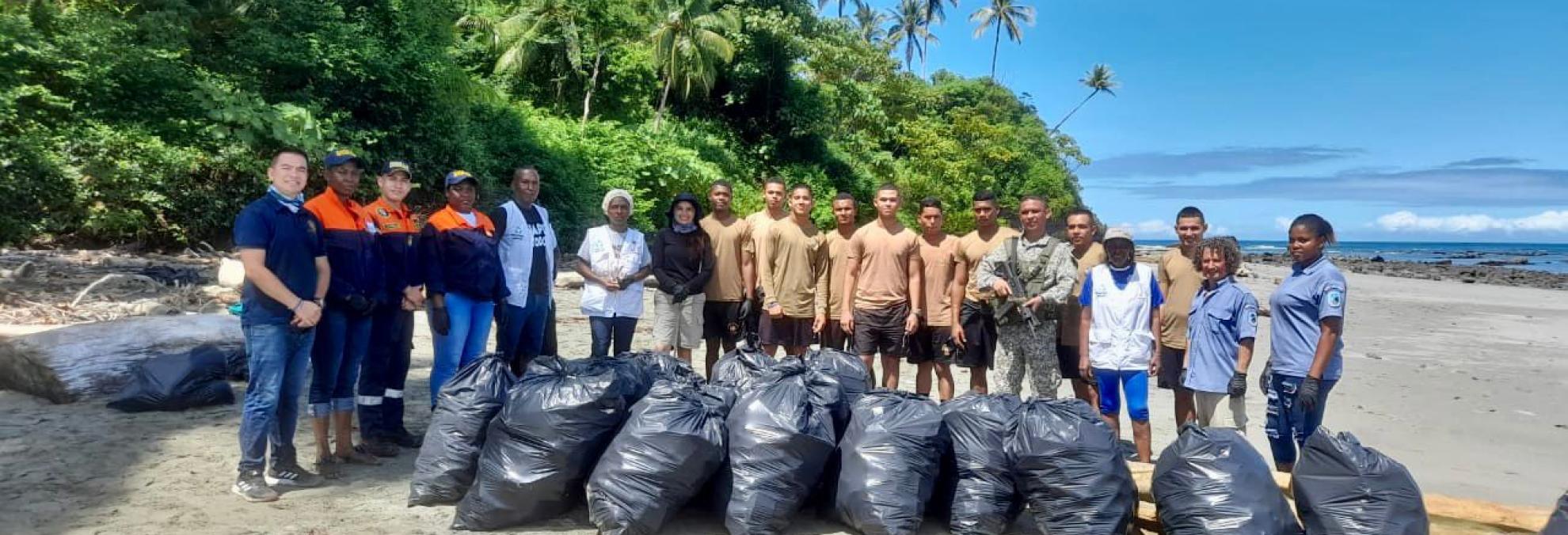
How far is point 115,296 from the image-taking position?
896 cm

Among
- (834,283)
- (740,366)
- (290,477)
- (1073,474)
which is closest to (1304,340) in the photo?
(1073,474)

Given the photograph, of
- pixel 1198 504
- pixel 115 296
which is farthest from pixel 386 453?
pixel 115 296

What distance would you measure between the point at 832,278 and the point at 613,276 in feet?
4.75

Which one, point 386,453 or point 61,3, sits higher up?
point 61,3

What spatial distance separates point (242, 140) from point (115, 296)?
A: 5.50 metres

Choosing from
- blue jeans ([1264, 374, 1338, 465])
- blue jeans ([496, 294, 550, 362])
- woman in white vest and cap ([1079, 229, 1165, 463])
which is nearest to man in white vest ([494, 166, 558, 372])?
blue jeans ([496, 294, 550, 362])

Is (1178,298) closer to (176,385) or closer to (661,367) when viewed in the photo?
(661,367)

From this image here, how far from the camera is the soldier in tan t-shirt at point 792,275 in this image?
5.82 metres

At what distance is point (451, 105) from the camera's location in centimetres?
1711

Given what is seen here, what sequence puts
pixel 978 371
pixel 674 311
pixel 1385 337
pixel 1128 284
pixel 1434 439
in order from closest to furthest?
pixel 1128 284 < pixel 978 371 < pixel 674 311 < pixel 1434 439 < pixel 1385 337

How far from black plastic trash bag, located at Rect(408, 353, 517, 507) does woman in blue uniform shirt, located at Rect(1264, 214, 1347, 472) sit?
131 inches

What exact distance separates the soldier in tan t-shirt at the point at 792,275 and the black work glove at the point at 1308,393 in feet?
9.63

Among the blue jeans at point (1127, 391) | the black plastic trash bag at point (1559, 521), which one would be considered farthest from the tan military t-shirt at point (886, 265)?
the black plastic trash bag at point (1559, 521)

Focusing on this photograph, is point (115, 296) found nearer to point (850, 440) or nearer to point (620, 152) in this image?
point (850, 440)
